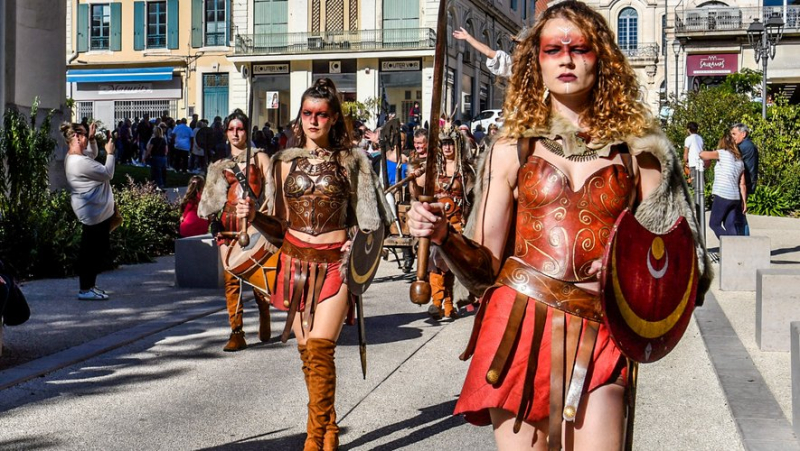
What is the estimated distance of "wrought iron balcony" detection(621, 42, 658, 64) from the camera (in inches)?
2511

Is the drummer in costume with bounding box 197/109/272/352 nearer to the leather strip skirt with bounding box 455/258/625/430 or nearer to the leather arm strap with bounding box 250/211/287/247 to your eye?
the leather arm strap with bounding box 250/211/287/247

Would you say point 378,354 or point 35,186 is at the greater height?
point 35,186

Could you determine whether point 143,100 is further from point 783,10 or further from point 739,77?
point 783,10

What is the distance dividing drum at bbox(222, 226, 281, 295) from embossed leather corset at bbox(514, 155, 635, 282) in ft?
12.4

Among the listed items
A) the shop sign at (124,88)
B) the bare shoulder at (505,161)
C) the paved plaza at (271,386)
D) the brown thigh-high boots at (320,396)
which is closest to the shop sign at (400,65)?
the shop sign at (124,88)

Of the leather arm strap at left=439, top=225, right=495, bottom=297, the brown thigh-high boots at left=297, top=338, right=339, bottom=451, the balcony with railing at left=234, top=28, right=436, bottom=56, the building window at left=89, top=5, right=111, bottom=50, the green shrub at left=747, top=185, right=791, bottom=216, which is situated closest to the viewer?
the leather arm strap at left=439, top=225, right=495, bottom=297

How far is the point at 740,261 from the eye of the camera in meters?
11.1

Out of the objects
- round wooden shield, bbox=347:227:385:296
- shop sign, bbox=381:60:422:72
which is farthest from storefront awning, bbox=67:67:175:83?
round wooden shield, bbox=347:227:385:296

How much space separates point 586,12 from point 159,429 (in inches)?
142

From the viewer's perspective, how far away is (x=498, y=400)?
2828 millimetres

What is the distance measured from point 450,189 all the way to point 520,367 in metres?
7.32

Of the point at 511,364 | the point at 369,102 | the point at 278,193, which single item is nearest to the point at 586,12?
the point at 511,364

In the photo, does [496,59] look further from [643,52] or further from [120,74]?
[643,52]

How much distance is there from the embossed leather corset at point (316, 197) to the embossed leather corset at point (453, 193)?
4491 mm
